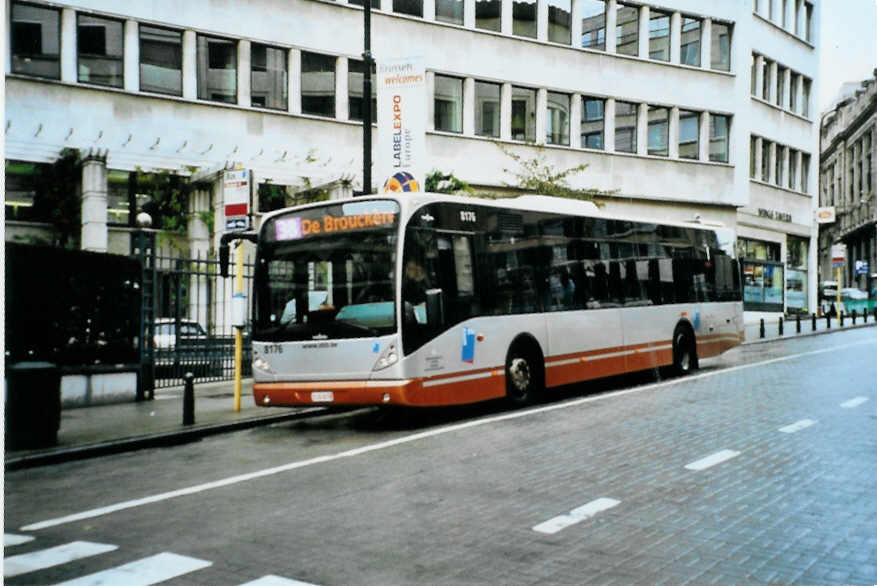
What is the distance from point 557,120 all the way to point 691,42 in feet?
29.5

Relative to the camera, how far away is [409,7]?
33.2 m

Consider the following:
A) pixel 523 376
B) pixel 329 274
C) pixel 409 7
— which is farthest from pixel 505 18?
pixel 329 274

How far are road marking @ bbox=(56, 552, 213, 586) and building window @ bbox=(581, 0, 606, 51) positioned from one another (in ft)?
115

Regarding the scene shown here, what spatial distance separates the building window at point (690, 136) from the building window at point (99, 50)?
23972 millimetres

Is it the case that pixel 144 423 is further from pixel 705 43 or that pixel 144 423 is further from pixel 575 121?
pixel 705 43

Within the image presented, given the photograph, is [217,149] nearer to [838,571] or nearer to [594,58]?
[594,58]

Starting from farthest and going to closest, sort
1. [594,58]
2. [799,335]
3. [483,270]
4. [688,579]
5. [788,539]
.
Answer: [594,58], [799,335], [483,270], [788,539], [688,579]

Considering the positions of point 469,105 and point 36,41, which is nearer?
point 36,41

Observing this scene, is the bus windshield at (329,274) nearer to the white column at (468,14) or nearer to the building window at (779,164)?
the white column at (468,14)

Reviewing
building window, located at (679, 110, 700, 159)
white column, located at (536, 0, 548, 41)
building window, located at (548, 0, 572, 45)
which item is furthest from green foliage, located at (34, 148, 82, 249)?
building window, located at (679, 110, 700, 159)

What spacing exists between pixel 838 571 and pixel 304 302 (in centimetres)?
809

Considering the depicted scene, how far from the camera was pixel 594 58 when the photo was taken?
37875 millimetres

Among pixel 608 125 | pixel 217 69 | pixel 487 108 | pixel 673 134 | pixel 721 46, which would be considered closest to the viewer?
pixel 217 69

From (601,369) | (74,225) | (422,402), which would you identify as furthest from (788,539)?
(74,225)
